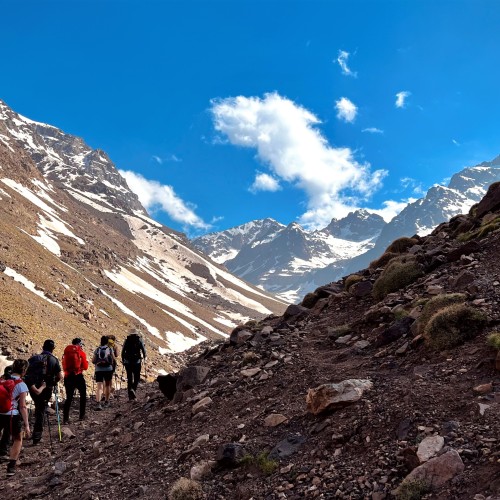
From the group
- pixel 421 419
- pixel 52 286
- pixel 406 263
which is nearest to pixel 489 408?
pixel 421 419

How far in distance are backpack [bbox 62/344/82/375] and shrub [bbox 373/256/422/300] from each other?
424 inches

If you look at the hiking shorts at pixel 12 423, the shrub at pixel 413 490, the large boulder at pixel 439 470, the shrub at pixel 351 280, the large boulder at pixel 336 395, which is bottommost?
the shrub at pixel 413 490

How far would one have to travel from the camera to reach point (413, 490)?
522cm

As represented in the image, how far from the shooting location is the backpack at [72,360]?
1541cm

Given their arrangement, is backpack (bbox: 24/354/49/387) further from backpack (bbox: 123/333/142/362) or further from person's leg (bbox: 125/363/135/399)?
person's leg (bbox: 125/363/135/399)

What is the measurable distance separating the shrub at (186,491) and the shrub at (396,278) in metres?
9.97

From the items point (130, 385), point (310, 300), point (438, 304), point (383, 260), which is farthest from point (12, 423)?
point (383, 260)

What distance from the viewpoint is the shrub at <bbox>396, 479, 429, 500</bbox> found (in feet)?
16.9

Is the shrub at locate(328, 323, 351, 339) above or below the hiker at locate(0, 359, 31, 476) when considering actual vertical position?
above

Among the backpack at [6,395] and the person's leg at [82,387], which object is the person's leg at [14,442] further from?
the person's leg at [82,387]

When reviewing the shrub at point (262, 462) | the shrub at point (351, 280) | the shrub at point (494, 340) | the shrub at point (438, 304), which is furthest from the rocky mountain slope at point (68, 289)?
the shrub at point (494, 340)

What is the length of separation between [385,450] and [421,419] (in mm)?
799

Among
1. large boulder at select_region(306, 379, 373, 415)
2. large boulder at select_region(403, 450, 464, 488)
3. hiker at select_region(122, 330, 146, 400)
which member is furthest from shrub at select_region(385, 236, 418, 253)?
large boulder at select_region(403, 450, 464, 488)

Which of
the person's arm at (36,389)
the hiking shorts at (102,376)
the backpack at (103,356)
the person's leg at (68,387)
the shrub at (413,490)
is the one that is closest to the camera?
the shrub at (413,490)
